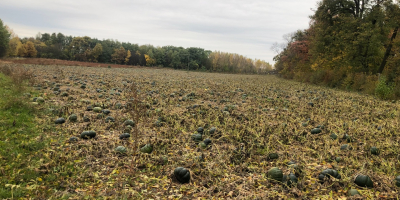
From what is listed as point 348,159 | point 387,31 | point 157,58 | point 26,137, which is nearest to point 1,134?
point 26,137

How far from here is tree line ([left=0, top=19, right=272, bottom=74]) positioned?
84.6 m

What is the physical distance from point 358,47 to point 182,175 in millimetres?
24784

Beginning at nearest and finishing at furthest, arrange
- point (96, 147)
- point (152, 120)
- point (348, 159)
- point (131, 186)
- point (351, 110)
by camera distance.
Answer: point (131, 186)
point (348, 159)
point (96, 147)
point (152, 120)
point (351, 110)

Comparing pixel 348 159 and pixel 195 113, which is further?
pixel 195 113

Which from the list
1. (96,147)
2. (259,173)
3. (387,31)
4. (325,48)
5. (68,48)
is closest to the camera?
(259,173)

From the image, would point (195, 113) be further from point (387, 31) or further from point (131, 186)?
point (387, 31)

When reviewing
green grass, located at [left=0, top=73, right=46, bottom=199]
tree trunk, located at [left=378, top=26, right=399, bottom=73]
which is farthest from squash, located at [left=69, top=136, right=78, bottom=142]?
tree trunk, located at [left=378, top=26, right=399, bottom=73]

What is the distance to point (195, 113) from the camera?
27.4ft

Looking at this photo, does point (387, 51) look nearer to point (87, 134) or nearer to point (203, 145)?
point (203, 145)

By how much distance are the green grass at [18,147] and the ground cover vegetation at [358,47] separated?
18294 millimetres

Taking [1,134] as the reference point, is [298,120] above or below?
above

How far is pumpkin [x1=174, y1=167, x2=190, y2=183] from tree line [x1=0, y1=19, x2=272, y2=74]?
88.5 metres

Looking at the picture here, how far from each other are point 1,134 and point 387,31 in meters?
27.6

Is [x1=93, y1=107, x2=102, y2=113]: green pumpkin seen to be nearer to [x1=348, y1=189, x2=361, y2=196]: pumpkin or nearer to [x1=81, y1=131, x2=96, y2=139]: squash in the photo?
[x1=81, y1=131, x2=96, y2=139]: squash
